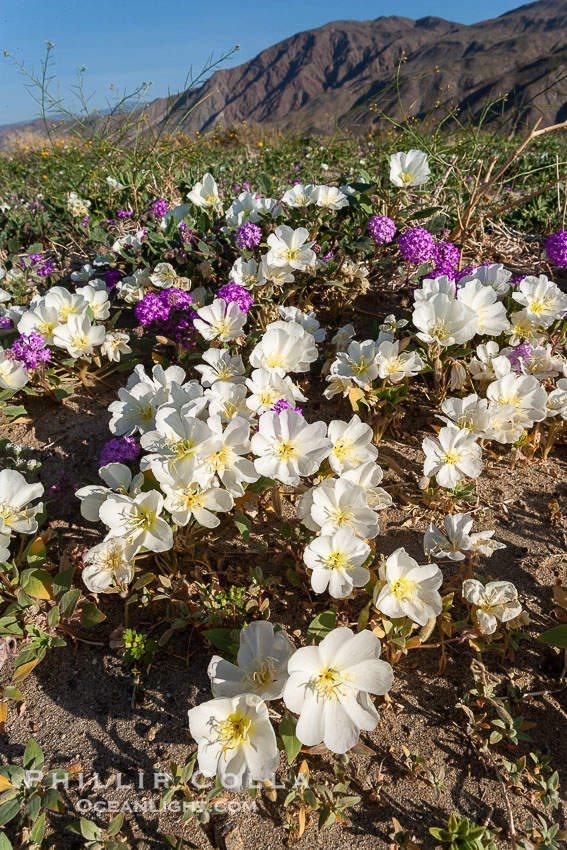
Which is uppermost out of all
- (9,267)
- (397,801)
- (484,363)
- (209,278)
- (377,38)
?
(377,38)

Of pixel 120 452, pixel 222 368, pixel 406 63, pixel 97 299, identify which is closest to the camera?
pixel 120 452

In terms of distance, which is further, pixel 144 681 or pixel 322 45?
pixel 322 45

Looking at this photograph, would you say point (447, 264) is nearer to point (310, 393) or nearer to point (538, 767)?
point (310, 393)

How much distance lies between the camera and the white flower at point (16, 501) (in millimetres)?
1698

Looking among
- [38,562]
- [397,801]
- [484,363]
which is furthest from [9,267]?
[397,801]

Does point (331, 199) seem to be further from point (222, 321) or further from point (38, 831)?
point (38, 831)

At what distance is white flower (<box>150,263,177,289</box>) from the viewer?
2.84 m

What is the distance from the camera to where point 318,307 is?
311 cm

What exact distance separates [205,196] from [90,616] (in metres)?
2.71

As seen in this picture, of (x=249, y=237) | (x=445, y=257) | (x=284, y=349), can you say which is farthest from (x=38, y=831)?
(x=445, y=257)

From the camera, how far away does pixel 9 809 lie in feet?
4.14

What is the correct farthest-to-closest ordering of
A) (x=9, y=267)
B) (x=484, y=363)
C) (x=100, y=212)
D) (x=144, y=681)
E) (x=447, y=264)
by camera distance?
(x=100, y=212) < (x=9, y=267) < (x=447, y=264) < (x=484, y=363) < (x=144, y=681)

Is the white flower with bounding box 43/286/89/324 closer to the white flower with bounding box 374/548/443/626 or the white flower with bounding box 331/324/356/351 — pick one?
the white flower with bounding box 331/324/356/351

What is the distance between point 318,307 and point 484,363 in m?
1.15
